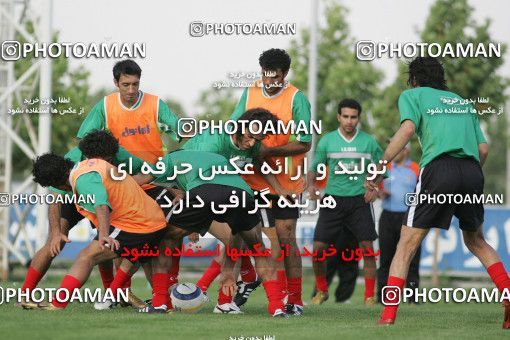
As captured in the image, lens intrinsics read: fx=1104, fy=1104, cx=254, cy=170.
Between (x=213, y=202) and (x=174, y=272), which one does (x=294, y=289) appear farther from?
(x=213, y=202)

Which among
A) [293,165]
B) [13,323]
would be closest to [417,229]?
[293,165]

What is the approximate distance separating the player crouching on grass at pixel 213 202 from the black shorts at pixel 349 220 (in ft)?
10.5

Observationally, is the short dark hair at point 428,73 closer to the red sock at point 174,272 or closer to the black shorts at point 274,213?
the black shorts at point 274,213

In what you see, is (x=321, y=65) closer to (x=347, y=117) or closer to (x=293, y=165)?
(x=347, y=117)

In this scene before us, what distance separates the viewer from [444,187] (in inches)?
344

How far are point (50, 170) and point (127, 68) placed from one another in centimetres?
132

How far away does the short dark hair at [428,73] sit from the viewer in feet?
30.1

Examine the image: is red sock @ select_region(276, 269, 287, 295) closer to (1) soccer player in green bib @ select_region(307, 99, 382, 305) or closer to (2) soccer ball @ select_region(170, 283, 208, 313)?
(2) soccer ball @ select_region(170, 283, 208, 313)

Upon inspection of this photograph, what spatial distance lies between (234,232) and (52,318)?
1.88 m

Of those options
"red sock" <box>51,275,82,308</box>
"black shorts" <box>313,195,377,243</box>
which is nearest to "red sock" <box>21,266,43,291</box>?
"red sock" <box>51,275,82,308</box>

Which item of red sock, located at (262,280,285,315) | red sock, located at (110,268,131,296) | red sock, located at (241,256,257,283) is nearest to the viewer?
red sock, located at (262,280,285,315)

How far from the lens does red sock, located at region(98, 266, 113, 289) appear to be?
1100cm

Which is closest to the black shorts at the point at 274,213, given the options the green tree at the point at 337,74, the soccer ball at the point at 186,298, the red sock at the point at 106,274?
the soccer ball at the point at 186,298

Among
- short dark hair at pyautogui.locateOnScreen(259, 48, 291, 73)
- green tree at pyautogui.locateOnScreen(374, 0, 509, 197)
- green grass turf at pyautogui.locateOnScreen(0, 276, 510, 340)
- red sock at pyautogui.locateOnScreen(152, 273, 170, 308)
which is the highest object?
green tree at pyautogui.locateOnScreen(374, 0, 509, 197)
